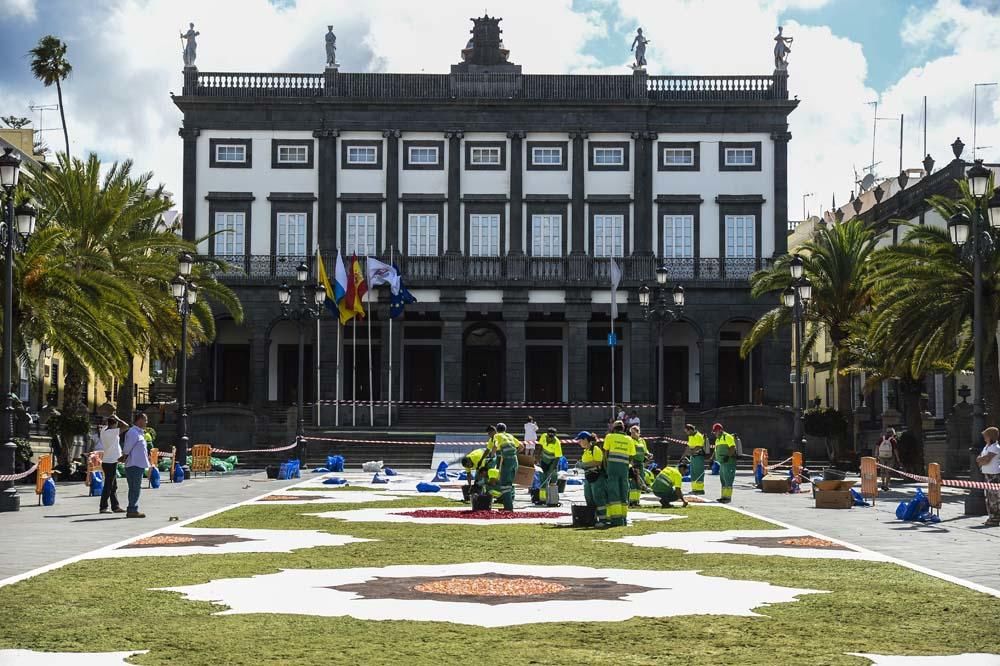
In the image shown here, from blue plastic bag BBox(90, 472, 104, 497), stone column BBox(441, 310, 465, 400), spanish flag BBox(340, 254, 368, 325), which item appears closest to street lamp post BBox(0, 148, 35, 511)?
blue plastic bag BBox(90, 472, 104, 497)

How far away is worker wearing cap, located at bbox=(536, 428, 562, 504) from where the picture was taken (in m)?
25.8

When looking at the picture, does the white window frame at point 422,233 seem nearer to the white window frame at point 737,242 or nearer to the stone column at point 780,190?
the white window frame at point 737,242

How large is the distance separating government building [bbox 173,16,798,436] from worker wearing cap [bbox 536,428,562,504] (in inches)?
1213

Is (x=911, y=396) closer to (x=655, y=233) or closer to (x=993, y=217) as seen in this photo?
(x=993, y=217)

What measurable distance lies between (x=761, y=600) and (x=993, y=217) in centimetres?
1501

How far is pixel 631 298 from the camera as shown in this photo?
57250 millimetres

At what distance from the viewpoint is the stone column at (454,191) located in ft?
190

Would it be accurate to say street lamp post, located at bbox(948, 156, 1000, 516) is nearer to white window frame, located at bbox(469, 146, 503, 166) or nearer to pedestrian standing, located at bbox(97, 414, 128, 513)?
pedestrian standing, located at bbox(97, 414, 128, 513)

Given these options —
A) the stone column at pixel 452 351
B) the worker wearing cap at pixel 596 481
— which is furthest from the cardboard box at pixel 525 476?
the stone column at pixel 452 351

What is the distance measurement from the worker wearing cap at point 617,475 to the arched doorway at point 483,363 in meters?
37.9

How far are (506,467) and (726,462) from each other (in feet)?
20.2

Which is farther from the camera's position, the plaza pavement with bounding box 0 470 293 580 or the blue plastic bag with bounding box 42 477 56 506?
the blue plastic bag with bounding box 42 477 56 506

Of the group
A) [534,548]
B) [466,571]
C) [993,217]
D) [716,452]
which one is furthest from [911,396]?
[466,571]

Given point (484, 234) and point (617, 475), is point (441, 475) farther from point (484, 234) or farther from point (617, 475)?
point (484, 234)
